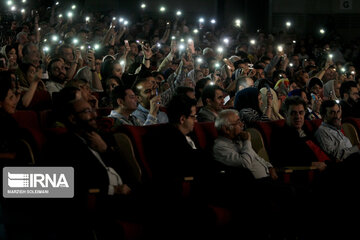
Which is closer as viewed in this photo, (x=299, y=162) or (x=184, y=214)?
(x=184, y=214)

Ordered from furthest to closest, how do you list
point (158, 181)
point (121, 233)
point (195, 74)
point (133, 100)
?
point (195, 74)
point (133, 100)
point (158, 181)
point (121, 233)

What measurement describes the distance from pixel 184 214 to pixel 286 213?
786mm

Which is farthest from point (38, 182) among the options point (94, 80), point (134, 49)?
point (134, 49)

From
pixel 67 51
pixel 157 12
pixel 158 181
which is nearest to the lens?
pixel 158 181

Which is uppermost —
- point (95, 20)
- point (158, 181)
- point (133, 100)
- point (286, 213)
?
point (95, 20)

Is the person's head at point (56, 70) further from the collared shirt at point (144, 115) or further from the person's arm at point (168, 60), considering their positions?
the person's arm at point (168, 60)

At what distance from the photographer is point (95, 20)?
1311cm

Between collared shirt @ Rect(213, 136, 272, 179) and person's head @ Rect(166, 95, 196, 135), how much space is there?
0.32 metres

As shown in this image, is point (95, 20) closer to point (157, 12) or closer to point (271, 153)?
point (157, 12)

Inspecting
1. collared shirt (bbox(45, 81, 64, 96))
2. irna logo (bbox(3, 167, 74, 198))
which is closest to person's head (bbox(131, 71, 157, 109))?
collared shirt (bbox(45, 81, 64, 96))

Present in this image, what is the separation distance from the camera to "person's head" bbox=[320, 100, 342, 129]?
569cm

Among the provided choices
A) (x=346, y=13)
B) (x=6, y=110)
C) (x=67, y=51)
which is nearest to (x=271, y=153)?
(x=6, y=110)

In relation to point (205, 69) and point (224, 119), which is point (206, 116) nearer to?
point (224, 119)

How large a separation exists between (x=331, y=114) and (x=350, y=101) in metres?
1.79
